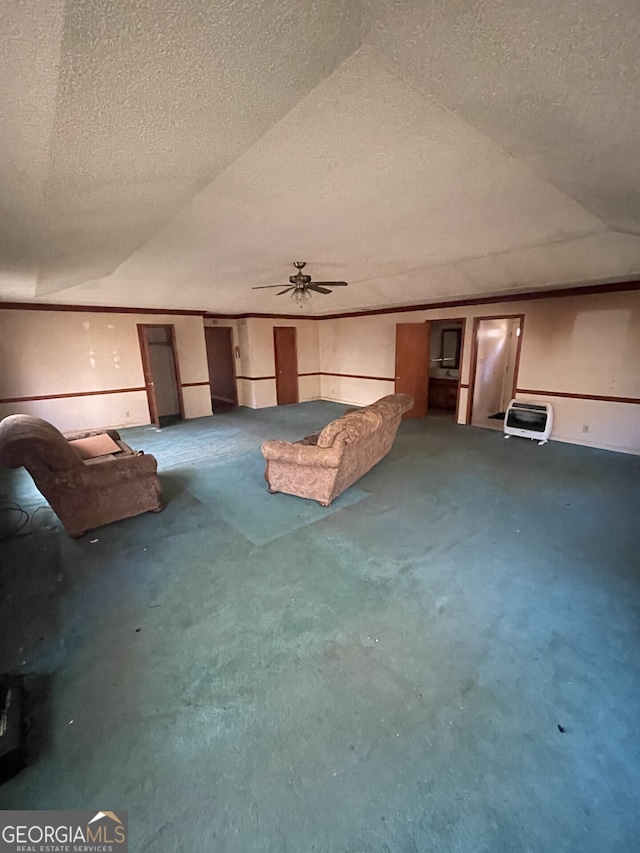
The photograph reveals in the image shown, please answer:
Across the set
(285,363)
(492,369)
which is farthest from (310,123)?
(285,363)

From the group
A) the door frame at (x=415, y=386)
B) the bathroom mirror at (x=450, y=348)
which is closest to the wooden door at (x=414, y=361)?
the door frame at (x=415, y=386)

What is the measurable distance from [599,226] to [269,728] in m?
4.41

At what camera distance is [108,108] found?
3.71 feet

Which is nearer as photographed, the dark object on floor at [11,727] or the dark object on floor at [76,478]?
the dark object on floor at [11,727]

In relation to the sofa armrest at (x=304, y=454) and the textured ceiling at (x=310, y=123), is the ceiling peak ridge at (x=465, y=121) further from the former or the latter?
the sofa armrest at (x=304, y=454)

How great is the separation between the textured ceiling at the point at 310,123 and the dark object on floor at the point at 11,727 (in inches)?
87.2

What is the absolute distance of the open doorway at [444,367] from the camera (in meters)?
7.94

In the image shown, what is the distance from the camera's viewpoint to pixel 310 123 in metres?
1.61

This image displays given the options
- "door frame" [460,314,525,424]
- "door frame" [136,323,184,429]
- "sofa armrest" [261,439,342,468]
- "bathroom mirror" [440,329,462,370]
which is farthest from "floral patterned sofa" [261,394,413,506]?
"bathroom mirror" [440,329,462,370]

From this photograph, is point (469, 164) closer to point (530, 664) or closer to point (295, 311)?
point (530, 664)

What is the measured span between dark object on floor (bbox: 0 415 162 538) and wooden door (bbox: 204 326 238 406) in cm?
600

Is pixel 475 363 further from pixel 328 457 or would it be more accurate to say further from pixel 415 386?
pixel 328 457

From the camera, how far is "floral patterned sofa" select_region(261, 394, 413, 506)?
3.35 metres

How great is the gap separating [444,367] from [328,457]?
20.3ft
